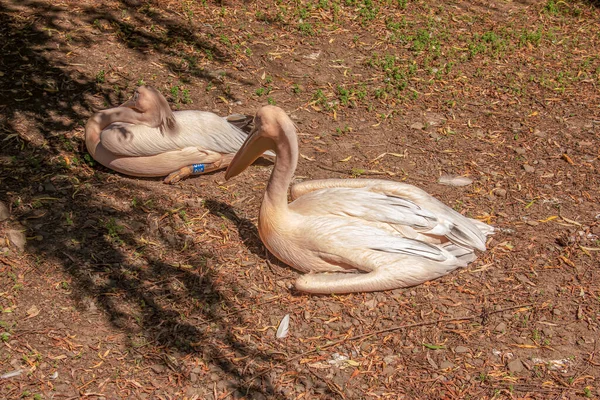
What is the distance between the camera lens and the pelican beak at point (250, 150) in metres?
4.60

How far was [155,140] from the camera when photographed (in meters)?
5.34

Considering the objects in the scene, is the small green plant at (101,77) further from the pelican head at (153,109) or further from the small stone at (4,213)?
the small stone at (4,213)

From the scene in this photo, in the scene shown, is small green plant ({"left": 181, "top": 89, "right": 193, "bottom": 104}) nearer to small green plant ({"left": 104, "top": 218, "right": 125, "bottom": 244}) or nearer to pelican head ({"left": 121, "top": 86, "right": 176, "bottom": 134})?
pelican head ({"left": 121, "top": 86, "right": 176, "bottom": 134})

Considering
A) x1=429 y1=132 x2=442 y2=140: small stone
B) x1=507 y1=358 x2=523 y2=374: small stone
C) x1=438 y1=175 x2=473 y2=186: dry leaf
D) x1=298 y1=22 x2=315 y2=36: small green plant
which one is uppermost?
x1=298 y1=22 x2=315 y2=36: small green plant

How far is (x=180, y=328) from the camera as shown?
423cm

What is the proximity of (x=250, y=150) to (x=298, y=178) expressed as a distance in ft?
2.99

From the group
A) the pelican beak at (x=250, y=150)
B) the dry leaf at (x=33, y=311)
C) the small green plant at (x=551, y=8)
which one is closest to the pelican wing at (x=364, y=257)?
the pelican beak at (x=250, y=150)

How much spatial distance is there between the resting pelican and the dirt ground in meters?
0.17

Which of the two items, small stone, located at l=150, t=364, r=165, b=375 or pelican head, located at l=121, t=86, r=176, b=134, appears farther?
pelican head, located at l=121, t=86, r=176, b=134

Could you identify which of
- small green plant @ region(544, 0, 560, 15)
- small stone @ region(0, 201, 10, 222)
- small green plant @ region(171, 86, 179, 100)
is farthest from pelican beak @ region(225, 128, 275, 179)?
small green plant @ region(544, 0, 560, 15)

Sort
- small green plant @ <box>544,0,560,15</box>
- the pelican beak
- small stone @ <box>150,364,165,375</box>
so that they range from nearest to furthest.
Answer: small stone @ <box>150,364,165,375</box> → the pelican beak → small green plant @ <box>544,0,560,15</box>

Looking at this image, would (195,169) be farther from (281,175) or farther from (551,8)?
(551,8)

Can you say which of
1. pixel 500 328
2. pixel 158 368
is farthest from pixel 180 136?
pixel 500 328

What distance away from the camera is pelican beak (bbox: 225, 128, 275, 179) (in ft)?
15.1
